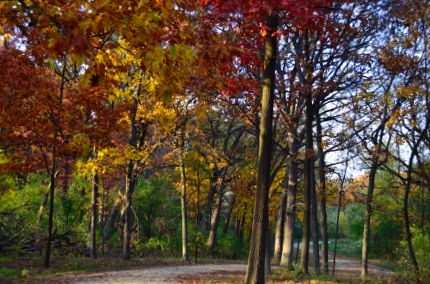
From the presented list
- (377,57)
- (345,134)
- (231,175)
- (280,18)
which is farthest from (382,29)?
(231,175)

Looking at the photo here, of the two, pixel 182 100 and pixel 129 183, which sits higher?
pixel 182 100

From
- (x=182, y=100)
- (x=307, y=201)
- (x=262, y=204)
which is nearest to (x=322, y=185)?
(x=307, y=201)

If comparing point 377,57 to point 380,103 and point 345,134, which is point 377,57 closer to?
point 380,103

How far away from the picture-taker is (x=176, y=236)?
1169 inches

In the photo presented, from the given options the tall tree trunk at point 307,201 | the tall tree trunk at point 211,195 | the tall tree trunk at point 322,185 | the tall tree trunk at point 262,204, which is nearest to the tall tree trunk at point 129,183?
the tall tree trunk at point 307,201

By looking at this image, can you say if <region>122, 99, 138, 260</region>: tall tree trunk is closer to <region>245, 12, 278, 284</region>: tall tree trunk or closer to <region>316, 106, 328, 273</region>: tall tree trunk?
<region>316, 106, 328, 273</region>: tall tree trunk

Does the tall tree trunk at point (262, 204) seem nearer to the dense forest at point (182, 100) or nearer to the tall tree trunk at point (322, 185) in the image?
the dense forest at point (182, 100)

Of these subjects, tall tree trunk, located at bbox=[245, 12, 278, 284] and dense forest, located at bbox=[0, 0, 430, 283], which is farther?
tall tree trunk, located at bbox=[245, 12, 278, 284]

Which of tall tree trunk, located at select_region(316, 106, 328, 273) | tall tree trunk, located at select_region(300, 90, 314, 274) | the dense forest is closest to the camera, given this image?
the dense forest

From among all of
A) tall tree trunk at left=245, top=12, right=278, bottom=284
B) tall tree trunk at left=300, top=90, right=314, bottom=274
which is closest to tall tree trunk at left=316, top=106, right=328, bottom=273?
tall tree trunk at left=300, top=90, right=314, bottom=274

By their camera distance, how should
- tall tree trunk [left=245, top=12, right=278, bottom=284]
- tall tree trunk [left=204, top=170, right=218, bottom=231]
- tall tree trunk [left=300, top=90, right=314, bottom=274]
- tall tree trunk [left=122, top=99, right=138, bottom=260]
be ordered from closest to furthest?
tall tree trunk [left=245, top=12, right=278, bottom=284]
tall tree trunk [left=300, top=90, right=314, bottom=274]
tall tree trunk [left=122, top=99, right=138, bottom=260]
tall tree trunk [left=204, top=170, right=218, bottom=231]

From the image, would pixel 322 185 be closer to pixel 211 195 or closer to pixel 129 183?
pixel 129 183

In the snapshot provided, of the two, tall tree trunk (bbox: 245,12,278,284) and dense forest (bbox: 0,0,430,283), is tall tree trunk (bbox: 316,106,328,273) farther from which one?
tall tree trunk (bbox: 245,12,278,284)

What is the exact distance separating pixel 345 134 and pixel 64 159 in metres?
10.4
